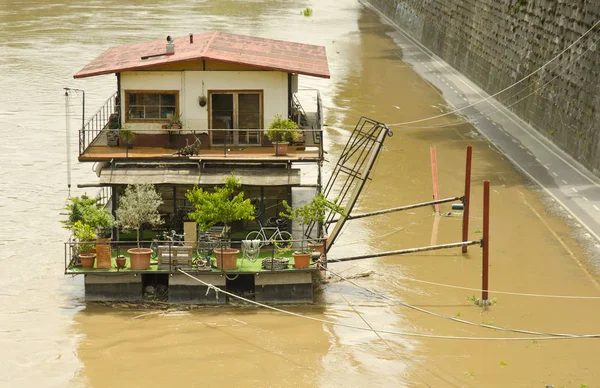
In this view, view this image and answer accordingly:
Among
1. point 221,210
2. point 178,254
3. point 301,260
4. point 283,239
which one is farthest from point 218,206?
point 283,239

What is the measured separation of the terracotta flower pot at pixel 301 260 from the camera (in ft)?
80.6

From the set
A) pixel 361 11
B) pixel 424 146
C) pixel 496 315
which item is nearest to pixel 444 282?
pixel 496 315

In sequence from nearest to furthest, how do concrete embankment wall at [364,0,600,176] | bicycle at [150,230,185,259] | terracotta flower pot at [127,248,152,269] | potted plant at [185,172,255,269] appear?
terracotta flower pot at [127,248,152,269]
potted plant at [185,172,255,269]
bicycle at [150,230,185,259]
concrete embankment wall at [364,0,600,176]

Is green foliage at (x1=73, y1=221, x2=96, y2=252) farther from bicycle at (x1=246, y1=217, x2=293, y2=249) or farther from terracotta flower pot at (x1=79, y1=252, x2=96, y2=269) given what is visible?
bicycle at (x1=246, y1=217, x2=293, y2=249)

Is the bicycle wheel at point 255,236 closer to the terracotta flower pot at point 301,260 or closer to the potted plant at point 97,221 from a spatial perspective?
the terracotta flower pot at point 301,260

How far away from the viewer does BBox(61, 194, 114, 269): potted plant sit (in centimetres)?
2459

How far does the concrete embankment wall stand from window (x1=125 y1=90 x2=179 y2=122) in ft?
51.8

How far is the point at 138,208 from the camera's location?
25188mm

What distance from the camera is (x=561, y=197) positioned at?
34.9 metres

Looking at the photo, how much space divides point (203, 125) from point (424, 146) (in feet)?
58.1

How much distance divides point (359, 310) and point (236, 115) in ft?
20.1

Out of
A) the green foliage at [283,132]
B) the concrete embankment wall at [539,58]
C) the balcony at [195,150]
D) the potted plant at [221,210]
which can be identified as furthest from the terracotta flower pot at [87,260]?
the concrete embankment wall at [539,58]

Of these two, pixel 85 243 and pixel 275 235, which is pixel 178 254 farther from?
pixel 275 235

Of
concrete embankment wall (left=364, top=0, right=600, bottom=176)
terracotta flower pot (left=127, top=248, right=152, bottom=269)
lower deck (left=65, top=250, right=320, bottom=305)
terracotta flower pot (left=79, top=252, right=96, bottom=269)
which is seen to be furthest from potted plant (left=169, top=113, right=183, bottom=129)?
concrete embankment wall (left=364, top=0, right=600, bottom=176)
